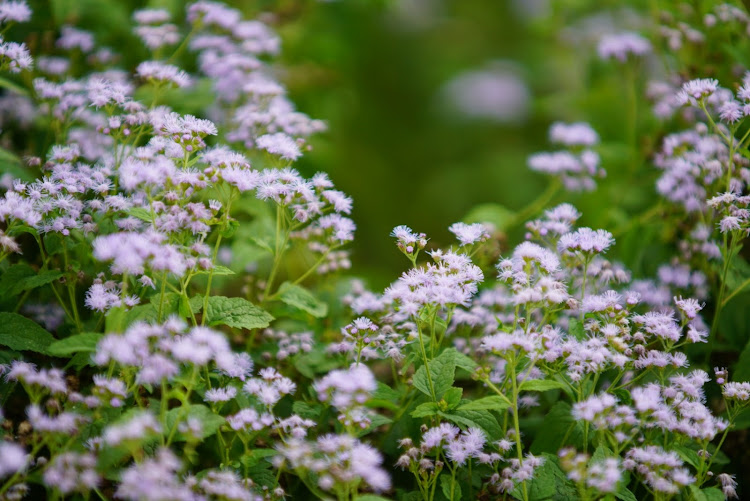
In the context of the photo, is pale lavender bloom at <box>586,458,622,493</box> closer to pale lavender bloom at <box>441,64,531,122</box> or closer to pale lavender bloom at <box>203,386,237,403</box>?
pale lavender bloom at <box>203,386,237,403</box>

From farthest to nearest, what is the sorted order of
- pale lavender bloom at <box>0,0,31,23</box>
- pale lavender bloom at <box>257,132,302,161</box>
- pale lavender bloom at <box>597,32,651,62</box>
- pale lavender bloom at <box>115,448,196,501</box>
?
pale lavender bloom at <box>597,32,651,62</box> → pale lavender bloom at <box>0,0,31,23</box> → pale lavender bloom at <box>257,132,302,161</box> → pale lavender bloom at <box>115,448,196,501</box>

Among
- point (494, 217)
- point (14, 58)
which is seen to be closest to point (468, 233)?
point (494, 217)

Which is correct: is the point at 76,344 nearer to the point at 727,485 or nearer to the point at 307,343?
the point at 307,343

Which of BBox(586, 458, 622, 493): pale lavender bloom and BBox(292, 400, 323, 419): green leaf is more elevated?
BBox(586, 458, 622, 493): pale lavender bloom

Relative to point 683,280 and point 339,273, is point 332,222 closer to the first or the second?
point 339,273

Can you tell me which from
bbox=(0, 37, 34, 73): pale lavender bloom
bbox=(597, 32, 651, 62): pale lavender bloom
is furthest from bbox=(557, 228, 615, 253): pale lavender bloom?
bbox=(0, 37, 34, 73): pale lavender bloom

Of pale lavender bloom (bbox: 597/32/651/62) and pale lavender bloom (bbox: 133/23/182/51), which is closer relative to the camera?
pale lavender bloom (bbox: 133/23/182/51)
